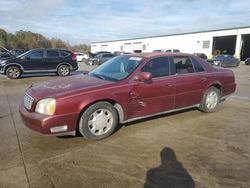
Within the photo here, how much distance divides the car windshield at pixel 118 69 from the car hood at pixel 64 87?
28 cm

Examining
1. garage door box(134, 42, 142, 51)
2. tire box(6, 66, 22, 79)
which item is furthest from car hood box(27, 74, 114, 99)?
garage door box(134, 42, 142, 51)

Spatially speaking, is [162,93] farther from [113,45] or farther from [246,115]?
[113,45]

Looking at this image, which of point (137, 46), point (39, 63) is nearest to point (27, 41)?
point (137, 46)

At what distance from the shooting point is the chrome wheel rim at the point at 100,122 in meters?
4.60

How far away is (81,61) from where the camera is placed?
38.4 meters

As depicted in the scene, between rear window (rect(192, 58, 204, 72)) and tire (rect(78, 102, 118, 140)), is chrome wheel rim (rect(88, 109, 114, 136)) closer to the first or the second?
tire (rect(78, 102, 118, 140))

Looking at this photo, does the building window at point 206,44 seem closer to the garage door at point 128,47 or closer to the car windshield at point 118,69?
the garage door at point 128,47

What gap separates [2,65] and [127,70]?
1167 centimetres

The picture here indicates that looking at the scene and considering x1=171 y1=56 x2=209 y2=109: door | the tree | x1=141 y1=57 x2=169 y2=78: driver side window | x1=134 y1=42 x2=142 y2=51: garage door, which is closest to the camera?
x1=141 y1=57 x2=169 y2=78: driver side window

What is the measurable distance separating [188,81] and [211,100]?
113 centimetres

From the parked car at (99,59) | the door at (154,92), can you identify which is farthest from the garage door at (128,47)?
the door at (154,92)

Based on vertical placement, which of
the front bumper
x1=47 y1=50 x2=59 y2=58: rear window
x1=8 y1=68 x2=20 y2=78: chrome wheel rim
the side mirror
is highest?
x1=47 y1=50 x2=59 y2=58: rear window

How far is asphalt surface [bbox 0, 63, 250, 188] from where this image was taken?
131 inches

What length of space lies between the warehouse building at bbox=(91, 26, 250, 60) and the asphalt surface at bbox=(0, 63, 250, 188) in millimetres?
37324
